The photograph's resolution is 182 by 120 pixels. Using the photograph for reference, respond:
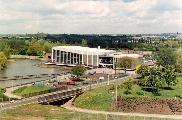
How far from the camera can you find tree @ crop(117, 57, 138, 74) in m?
113

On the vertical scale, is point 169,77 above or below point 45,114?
above

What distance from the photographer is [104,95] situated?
206 ft

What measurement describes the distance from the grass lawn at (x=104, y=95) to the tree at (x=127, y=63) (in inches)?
1694

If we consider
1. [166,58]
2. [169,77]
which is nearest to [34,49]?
[166,58]

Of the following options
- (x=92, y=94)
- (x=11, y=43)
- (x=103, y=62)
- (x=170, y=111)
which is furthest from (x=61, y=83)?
(x=11, y=43)

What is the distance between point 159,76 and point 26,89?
23079 millimetres

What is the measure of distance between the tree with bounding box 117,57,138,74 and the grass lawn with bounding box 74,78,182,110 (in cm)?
4304

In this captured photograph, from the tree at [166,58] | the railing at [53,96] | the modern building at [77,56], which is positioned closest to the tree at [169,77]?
the railing at [53,96]

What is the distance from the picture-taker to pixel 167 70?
6975 centimetres

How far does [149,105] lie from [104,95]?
22.8 ft

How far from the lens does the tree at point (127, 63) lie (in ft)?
370

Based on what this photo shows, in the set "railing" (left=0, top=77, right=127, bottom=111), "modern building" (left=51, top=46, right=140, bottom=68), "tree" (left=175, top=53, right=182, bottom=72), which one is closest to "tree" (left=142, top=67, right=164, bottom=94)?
"railing" (left=0, top=77, right=127, bottom=111)

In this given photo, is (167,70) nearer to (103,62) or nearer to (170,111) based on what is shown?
(170,111)

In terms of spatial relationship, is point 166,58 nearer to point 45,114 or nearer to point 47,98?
point 47,98
